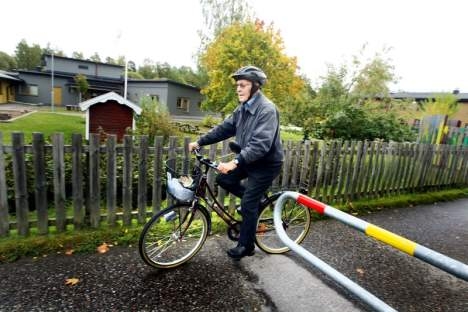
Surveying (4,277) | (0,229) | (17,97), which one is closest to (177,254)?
(4,277)

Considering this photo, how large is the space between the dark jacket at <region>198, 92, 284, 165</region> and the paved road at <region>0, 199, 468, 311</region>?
4.13 ft

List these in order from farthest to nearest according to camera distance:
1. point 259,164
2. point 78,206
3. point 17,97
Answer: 1. point 17,97
2. point 78,206
3. point 259,164

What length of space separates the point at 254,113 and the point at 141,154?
184cm

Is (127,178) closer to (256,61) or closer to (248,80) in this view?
(248,80)

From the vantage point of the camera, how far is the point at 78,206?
3768 millimetres

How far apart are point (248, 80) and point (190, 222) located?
1637 millimetres

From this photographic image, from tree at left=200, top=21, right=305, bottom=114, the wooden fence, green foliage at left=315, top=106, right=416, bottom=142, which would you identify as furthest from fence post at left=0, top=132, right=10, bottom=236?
tree at left=200, top=21, right=305, bottom=114

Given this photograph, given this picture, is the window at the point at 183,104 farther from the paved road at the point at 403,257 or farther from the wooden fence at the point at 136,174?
the paved road at the point at 403,257

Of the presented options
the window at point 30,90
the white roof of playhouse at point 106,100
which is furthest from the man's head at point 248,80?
the window at point 30,90

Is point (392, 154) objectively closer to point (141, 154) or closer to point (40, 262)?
point (141, 154)

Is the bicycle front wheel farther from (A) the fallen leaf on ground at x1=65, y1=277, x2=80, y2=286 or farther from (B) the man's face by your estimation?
(B) the man's face

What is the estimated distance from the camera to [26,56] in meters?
68.2

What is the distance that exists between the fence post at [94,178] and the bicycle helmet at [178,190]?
139 cm

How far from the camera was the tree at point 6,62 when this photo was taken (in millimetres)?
63281
